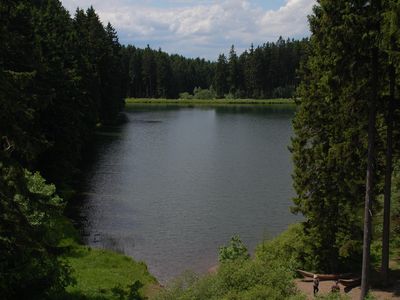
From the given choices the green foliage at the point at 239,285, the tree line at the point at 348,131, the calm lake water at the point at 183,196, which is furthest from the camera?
the calm lake water at the point at 183,196

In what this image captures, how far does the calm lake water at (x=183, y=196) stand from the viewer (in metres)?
33.4

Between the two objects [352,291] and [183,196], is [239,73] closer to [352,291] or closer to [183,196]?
[183,196]

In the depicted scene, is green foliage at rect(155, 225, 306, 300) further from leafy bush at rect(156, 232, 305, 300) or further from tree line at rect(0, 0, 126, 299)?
tree line at rect(0, 0, 126, 299)

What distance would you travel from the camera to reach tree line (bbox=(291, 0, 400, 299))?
1889 centimetres

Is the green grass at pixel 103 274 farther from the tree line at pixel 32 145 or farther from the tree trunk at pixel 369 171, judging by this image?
the tree trunk at pixel 369 171

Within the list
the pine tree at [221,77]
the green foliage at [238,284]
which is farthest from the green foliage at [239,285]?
the pine tree at [221,77]

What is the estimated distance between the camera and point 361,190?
84.9ft

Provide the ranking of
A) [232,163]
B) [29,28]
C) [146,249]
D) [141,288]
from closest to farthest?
[141,288] < [146,249] < [29,28] < [232,163]

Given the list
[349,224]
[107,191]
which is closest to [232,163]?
[107,191]

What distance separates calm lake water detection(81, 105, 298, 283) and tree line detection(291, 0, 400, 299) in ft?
24.3

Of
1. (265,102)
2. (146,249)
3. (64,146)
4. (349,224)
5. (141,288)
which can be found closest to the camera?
(141,288)

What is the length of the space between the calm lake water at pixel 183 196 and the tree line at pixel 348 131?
7401 millimetres

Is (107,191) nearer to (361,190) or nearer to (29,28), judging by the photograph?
(29,28)

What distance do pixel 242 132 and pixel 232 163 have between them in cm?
3047
